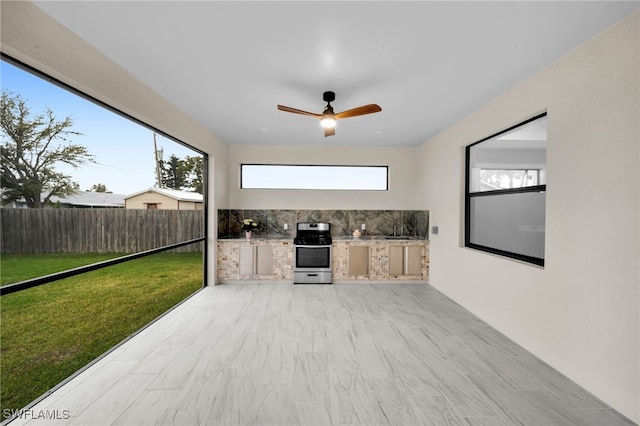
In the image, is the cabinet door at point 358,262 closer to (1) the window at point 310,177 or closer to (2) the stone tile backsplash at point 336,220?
(2) the stone tile backsplash at point 336,220

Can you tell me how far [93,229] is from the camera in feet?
14.1

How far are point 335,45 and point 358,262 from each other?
12.0 feet

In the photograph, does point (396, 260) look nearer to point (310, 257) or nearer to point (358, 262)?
point (358, 262)

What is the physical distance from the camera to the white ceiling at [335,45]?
1.66m

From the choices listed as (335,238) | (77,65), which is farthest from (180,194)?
(77,65)

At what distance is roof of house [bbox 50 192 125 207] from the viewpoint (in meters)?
2.58

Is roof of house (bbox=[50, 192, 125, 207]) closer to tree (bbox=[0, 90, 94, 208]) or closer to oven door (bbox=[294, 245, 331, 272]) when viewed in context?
tree (bbox=[0, 90, 94, 208])

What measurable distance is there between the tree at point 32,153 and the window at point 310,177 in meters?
2.92

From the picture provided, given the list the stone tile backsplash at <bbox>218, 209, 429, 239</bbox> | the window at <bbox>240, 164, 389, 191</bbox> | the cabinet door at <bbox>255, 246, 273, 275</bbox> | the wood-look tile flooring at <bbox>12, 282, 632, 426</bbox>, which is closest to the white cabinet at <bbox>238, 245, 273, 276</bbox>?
the cabinet door at <bbox>255, 246, 273, 275</bbox>

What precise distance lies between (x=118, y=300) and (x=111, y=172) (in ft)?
7.27

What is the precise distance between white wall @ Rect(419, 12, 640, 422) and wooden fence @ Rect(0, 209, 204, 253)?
4385mm

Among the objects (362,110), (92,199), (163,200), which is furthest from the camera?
(163,200)

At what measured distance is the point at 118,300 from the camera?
4.51 metres

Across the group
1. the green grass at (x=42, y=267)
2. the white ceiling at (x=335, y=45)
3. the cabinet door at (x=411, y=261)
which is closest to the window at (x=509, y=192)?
the white ceiling at (x=335, y=45)
